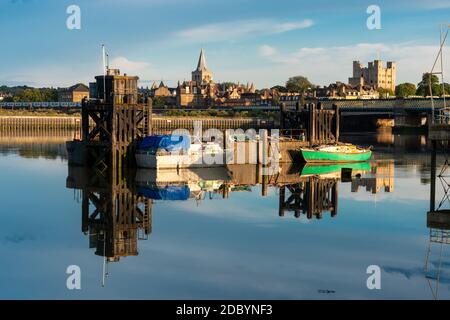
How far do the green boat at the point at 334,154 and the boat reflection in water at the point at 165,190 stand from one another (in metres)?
1.20

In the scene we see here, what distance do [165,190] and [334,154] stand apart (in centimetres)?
2403

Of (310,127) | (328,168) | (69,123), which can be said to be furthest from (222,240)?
(69,123)

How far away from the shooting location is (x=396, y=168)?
55.2 m

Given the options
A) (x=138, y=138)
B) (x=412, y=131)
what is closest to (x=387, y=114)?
(x=412, y=131)

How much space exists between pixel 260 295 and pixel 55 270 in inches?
261

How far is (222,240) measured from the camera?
1001 inches

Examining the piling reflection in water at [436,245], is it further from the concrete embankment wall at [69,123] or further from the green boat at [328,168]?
the concrete embankment wall at [69,123]

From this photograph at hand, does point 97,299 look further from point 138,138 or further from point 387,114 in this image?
point 387,114

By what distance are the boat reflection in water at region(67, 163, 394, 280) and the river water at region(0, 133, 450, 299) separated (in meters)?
0.09

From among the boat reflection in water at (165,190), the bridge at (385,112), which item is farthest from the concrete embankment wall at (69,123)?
the boat reflection in water at (165,190)

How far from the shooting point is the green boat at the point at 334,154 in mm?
58344

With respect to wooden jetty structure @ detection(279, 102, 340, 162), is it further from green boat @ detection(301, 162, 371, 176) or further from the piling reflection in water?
the piling reflection in water
